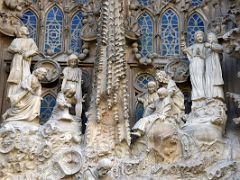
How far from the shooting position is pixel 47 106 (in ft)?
37.9

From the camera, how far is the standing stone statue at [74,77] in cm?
1094

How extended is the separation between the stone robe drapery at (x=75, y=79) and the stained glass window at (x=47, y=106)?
0.60m

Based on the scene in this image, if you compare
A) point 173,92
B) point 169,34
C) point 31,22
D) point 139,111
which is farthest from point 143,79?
point 31,22

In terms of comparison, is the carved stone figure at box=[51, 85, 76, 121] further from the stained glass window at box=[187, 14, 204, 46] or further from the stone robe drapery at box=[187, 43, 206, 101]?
the stained glass window at box=[187, 14, 204, 46]

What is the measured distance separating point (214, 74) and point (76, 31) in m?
2.71

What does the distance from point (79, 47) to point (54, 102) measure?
1.14 meters

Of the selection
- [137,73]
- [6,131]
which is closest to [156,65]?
[137,73]

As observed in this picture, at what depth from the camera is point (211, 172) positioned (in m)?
10.1

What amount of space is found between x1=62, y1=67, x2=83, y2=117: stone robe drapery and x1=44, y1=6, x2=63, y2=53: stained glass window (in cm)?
94

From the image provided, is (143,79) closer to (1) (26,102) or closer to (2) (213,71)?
(2) (213,71)

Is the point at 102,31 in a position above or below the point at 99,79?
above

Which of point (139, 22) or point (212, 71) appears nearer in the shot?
point (212, 71)

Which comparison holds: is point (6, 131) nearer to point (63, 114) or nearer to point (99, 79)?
point (63, 114)

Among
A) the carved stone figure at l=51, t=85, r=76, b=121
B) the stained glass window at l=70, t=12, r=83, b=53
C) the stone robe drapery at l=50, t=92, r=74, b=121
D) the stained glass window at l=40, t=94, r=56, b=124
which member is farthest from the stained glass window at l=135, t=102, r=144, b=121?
the stained glass window at l=70, t=12, r=83, b=53
